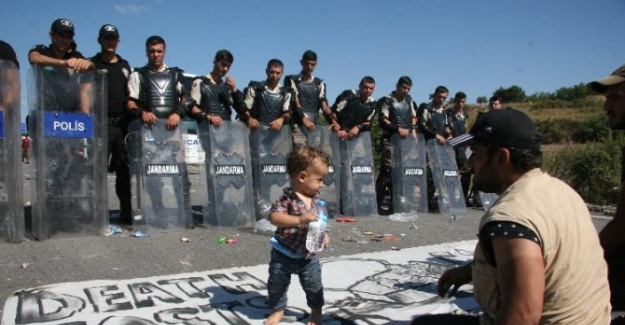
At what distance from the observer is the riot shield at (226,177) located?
568 cm

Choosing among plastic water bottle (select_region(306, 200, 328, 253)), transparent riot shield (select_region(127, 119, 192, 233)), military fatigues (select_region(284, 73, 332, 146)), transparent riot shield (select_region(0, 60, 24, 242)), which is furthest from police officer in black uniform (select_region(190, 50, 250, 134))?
plastic water bottle (select_region(306, 200, 328, 253))

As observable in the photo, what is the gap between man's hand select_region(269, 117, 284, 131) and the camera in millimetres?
6121

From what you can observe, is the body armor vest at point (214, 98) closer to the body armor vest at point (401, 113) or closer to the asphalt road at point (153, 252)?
the asphalt road at point (153, 252)

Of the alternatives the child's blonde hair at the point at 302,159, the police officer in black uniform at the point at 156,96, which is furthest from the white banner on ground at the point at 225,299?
the police officer in black uniform at the point at 156,96

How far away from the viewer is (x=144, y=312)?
294cm

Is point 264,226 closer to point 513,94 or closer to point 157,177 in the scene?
point 157,177

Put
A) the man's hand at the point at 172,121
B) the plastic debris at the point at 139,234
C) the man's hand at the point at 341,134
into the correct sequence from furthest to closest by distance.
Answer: the man's hand at the point at 341,134 < the man's hand at the point at 172,121 < the plastic debris at the point at 139,234

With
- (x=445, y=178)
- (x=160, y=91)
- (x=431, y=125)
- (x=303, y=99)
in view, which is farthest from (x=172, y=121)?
(x=445, y=178)

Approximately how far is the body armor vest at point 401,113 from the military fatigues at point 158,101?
3.17 m

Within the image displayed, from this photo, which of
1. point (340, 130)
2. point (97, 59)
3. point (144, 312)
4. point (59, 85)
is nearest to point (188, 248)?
point (144, 312)

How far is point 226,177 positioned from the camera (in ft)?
18.7

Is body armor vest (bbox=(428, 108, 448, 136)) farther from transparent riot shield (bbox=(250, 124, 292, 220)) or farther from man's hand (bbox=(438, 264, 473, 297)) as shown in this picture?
man's hand (bbox=(438, 264, 473, 297))

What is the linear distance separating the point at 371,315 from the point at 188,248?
7.41ft

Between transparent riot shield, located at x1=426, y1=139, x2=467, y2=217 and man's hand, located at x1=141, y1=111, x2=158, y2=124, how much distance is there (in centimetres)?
429
